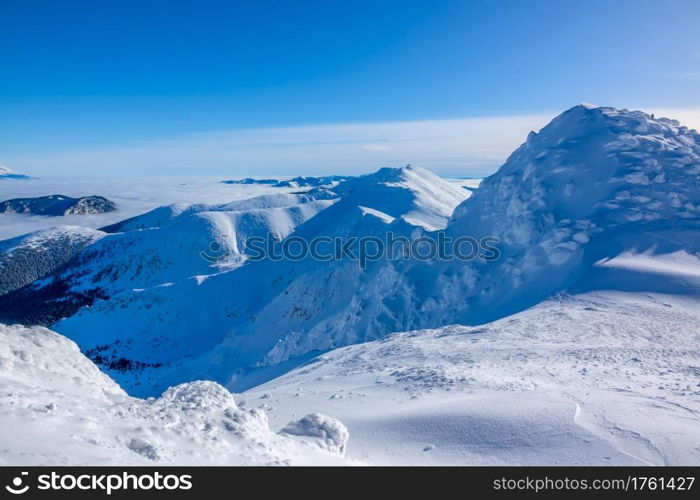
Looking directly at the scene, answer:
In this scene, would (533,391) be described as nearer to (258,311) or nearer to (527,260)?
(527,260)

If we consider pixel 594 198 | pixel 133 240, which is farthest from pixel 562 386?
pixel 133 240

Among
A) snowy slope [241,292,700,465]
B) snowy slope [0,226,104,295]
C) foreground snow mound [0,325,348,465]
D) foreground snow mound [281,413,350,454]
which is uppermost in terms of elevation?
foreground snow mound [0,325,348,465]

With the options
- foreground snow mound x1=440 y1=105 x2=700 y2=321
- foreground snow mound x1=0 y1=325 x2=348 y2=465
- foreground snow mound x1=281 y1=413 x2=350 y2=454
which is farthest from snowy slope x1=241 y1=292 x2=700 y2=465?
foreground snow mound x1=440 y1=105 x2=700 y2=321

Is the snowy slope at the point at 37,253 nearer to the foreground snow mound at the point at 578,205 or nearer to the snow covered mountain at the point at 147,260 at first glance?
the snow covered mountain at the point at 147,260

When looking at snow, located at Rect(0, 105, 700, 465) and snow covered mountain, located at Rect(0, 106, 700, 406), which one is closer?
snow, located at Rect(0, 105, 700, 465)

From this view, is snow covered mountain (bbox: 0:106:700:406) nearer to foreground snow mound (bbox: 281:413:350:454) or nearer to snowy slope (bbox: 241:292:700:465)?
snowy slope (bbox: 241:292:700:465)

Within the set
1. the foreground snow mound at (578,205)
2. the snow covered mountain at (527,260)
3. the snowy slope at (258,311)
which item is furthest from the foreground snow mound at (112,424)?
the snowy slope at (258,311)

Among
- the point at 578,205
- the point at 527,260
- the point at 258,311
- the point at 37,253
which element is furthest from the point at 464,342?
the point at 37,253
